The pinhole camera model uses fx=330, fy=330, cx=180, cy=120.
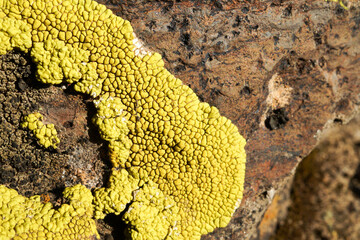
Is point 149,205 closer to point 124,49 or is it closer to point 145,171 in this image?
point 145,171

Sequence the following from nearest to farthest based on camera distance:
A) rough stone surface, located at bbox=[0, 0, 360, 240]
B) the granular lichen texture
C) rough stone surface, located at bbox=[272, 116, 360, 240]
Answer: the granular lichen texture
rough stone surface, located at bbox=[0, 0, 360, 240]
rough stone surface, located at bbox=[272, 116, 360, 240]

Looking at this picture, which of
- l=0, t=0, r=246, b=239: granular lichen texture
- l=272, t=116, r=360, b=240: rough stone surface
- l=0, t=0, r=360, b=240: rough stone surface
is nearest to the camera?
l=0, t=0, r=246, b=239: granular lichen texture

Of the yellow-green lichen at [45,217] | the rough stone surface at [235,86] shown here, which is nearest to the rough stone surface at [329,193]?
the rough stone surface at [235,86]

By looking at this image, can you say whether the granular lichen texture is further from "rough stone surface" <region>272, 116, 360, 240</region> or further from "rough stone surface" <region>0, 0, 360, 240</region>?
"rough stone surface" <region>272, 116, 360, 240</region>

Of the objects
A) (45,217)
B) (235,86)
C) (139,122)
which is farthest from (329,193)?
(45,217)

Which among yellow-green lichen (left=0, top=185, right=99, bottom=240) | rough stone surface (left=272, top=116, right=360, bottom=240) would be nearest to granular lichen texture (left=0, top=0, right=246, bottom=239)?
yellow-green lichen (left=0, top=185, right=99, bottom=240)

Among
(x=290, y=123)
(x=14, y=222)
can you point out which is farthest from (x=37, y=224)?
(x=290, y=123)

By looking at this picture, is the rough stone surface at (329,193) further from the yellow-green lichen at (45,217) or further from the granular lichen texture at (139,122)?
the yellow-green lichen at (45,217)
